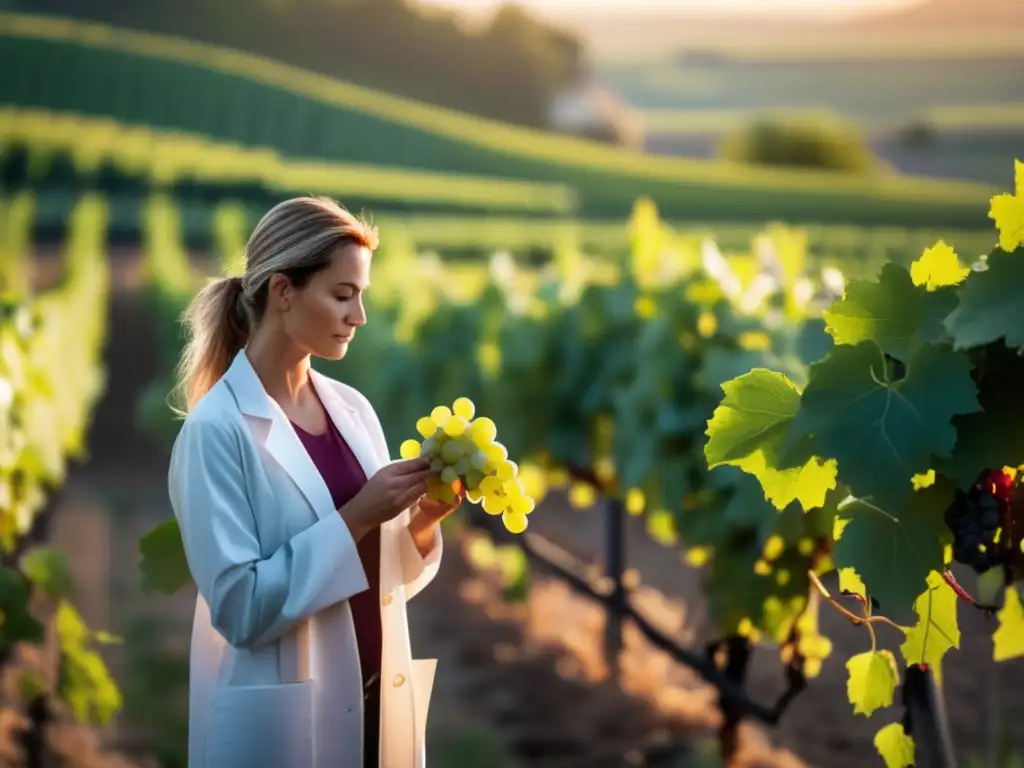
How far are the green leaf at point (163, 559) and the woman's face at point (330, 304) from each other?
0.49 meters

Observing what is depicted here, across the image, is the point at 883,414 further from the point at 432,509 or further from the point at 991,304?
the point at 432,509

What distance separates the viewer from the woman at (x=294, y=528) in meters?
1.47

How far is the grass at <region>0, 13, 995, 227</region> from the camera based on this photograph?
65.5ft

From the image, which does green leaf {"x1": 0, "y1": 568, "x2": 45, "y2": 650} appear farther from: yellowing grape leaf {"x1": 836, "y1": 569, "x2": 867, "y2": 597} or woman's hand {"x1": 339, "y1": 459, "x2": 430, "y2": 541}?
yellowing grape leaf {"x1": 836, "y1": 569, "x2": 867, "y2": 597}

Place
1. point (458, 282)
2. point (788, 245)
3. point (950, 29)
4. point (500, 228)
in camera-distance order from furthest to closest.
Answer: point (950, 29) → point (500, 228) → point (458, 282) → point (788, 245)

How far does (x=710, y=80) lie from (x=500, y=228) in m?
7.67

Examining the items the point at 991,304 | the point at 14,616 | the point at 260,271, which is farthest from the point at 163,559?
the point at 991,304

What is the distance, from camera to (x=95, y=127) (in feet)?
64.2

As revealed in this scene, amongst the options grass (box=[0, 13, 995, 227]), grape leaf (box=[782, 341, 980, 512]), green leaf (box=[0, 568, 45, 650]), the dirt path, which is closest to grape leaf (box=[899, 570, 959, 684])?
grape leaf (box=[782, 341, 980, 512])

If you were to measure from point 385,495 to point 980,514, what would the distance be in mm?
582

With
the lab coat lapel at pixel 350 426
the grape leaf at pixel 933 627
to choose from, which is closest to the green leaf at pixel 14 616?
the lab coat lapel at pixel 350 426

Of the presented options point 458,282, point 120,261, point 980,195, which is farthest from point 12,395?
point 980,195

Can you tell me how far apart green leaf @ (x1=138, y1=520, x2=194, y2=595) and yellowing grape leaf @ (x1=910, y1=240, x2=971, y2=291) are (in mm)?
1055

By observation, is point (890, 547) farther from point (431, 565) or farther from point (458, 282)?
point (458, 282)
